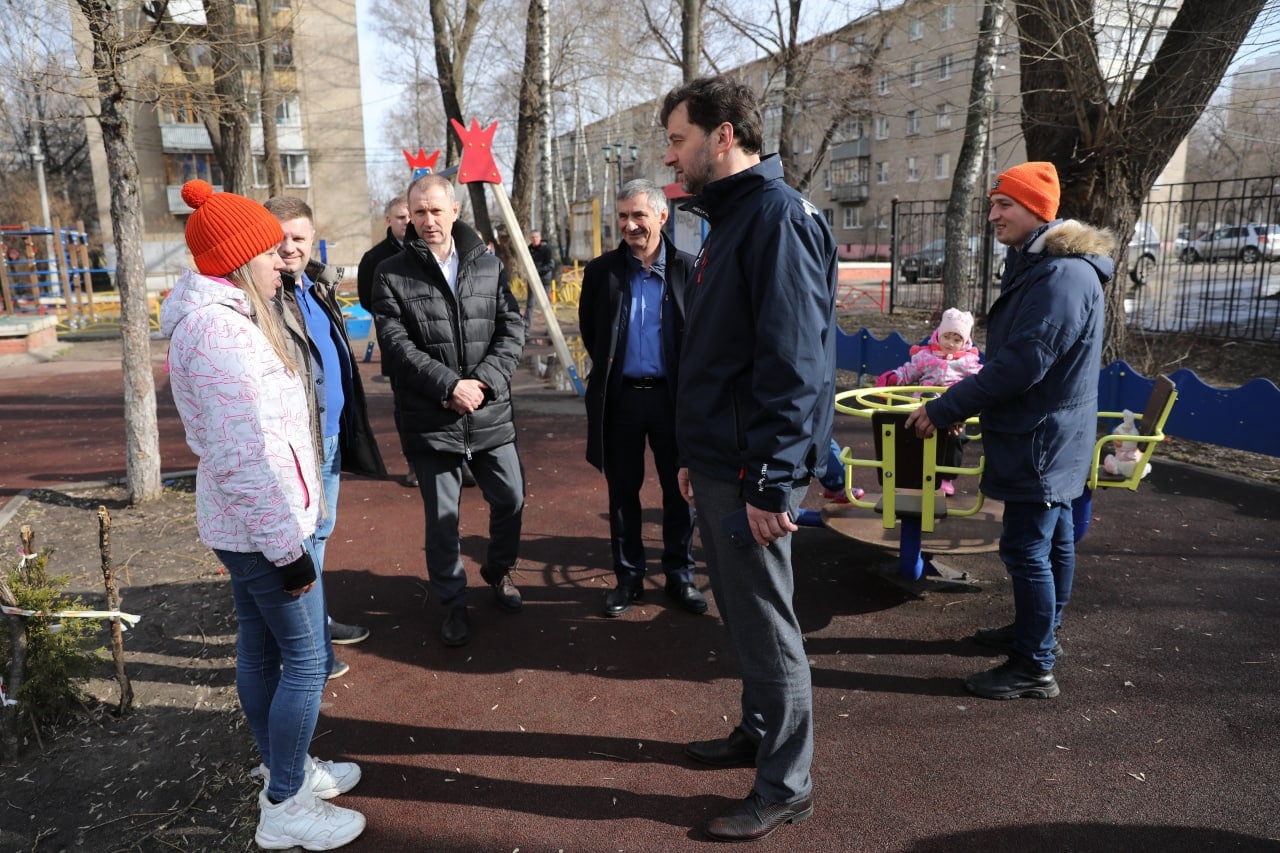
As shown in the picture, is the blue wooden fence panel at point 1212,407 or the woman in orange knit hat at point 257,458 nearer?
the woman in orange knit hat at point 257,458

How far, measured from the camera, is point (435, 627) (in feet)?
13.0

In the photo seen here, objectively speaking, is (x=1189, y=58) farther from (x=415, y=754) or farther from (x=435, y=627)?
(x=415, y=754)

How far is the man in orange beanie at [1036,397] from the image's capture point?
2900 millimetres

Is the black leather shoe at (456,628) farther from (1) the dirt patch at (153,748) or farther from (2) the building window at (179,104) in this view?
(2) the building window at (179,104)

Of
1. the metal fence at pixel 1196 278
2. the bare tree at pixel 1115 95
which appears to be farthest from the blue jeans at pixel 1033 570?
the metal fence at pixel 1196 278

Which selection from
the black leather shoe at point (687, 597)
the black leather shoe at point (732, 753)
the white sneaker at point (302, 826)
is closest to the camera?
the white sneaker at point (302, 826)

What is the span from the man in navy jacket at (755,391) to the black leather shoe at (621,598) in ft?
5.01

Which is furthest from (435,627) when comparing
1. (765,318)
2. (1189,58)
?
(1189,58)

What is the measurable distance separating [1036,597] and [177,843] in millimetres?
2952

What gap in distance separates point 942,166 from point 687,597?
47062 millimetres

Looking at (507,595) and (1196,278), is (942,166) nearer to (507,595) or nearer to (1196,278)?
(1196,278)

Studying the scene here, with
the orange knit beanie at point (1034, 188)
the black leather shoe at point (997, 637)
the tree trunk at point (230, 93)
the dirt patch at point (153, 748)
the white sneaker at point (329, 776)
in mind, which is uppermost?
the tree trunk at point (230, 93)

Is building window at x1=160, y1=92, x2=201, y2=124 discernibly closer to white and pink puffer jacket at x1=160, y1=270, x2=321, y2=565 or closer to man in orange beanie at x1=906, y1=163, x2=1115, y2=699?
white and pink puffer jacket at x1=160, y1=270, x2=321, y2=565

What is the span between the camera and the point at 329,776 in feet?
8.92
